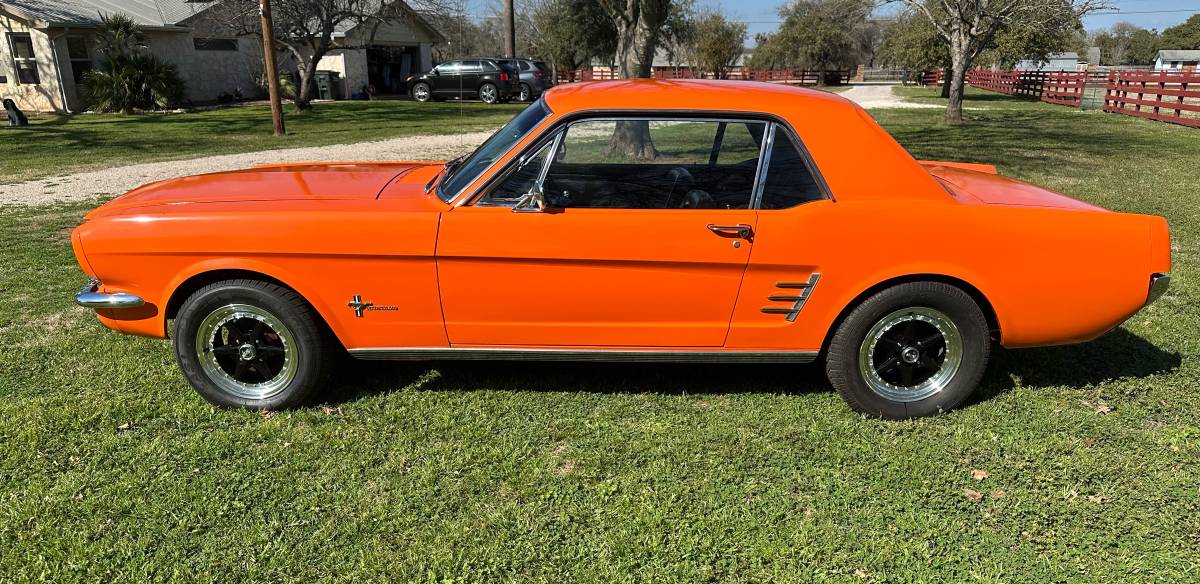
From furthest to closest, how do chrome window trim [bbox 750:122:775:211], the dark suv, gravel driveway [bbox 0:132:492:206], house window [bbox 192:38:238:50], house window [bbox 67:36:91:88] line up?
the dark suv, house window [bbox 192:38:238:50], house window [bbox 67:36:91:88], gravel driveway [bbox 0:132:492:206], chrome window trim [bbox 750:122:775:211]

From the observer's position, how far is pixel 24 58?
21266 millimetres

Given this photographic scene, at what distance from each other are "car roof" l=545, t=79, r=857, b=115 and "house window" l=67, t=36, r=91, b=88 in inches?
945

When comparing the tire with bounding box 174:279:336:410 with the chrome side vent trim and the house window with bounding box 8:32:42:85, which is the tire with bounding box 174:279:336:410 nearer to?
the chrome side vent trim

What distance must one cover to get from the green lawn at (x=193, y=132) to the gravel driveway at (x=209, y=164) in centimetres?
68

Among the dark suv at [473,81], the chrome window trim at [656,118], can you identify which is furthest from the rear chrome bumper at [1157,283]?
the dark suv at [473,81]

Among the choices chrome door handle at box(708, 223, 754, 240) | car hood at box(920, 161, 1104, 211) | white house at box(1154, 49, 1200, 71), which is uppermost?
white house at box(1154, 49, 1200, 71)

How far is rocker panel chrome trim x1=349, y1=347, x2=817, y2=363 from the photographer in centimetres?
347

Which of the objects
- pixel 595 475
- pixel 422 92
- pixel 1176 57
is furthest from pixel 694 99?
pixel 1176 57

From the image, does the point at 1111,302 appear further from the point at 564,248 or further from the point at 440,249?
the point at 440,249

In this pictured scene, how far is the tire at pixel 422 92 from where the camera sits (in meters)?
28.8

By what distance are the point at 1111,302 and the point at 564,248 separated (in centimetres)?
246

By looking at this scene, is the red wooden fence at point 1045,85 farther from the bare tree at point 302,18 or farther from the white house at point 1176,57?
the white house at point 1176,57

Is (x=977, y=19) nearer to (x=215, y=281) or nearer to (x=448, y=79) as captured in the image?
(x=448, y=79)

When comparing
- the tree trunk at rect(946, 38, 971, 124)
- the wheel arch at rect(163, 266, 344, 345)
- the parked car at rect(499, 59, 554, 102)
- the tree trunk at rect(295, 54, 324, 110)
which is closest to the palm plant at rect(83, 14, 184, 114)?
the tree trunk at rect(295, 54, 324, 110)
